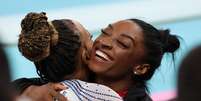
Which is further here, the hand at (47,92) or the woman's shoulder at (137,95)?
the woman's shoulder at (137,95)

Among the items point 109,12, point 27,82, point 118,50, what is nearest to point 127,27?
point 118,50

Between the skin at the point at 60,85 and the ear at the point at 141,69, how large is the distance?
0.15m

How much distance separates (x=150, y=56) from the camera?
5.14ft

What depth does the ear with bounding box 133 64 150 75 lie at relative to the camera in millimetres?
1533

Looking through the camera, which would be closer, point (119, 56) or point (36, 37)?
point (36, 37)

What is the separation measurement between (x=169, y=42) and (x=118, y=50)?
0.21 metres

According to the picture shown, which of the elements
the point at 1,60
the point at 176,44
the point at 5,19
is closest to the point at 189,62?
the point at 1,60

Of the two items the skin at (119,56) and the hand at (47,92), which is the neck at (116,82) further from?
the hand at (47,92)

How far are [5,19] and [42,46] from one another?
2600 mm

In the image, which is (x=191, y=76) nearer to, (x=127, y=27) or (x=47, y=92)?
(x=47, y=92)

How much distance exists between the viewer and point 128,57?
1534mm

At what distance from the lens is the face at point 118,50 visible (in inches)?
58.6

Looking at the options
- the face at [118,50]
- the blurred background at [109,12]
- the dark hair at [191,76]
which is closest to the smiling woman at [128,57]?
the face at [118,50]

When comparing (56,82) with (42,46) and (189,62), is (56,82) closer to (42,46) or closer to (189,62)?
(42,46)
